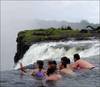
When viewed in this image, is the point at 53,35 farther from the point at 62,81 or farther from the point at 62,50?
the point at 62,81

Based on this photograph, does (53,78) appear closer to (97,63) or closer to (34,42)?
(97,63)

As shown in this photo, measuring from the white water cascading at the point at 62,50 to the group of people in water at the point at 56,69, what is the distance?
1320 cm

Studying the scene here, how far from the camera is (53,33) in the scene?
158ft

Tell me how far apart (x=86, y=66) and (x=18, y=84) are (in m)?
5.06

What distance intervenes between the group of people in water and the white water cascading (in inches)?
520

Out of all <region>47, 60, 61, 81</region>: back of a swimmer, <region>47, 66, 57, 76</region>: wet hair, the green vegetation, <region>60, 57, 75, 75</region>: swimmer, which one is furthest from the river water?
<region>47, 66, 57, 76</region>: wet hair

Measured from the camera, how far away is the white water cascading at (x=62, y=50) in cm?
4088

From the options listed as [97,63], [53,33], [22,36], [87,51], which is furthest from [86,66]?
[22,36]

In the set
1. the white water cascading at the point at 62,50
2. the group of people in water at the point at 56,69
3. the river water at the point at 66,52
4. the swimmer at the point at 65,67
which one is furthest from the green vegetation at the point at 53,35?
the swimmer at the point at 65,67

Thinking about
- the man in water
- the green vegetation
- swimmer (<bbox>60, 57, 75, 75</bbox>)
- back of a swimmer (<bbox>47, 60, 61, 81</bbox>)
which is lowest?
the green vegetation

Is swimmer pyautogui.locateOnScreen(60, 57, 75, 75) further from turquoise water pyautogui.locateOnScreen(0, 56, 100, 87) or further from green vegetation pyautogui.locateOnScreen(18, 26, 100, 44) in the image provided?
green vegetation pyautogui.locateOnScreen(18, 26, 100, 44)

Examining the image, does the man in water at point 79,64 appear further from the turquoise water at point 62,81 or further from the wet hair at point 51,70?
the wet hair at point 51,70

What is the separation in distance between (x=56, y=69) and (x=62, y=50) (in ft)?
64.5

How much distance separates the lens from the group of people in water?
21.5 meters
